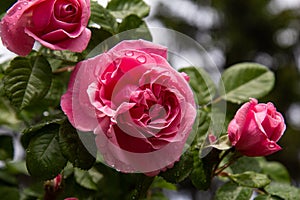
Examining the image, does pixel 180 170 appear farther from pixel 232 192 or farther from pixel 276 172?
pixel 276 172

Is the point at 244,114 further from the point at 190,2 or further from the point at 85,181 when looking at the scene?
the point at 190,2

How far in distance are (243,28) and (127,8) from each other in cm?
670

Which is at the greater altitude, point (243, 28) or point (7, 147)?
point (7, 147)

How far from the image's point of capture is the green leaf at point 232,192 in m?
0.64

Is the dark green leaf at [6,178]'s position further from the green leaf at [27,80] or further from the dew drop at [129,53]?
the dew drop at [129,53]

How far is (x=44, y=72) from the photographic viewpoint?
2.00 ft

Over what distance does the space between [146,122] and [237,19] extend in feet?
22.7

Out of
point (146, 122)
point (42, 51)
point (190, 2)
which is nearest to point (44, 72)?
point (42, 51)

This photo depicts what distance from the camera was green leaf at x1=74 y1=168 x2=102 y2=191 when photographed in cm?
71

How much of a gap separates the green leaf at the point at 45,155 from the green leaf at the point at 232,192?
0.20m

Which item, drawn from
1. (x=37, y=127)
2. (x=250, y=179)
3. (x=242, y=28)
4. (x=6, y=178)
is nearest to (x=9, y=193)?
(x=6, y=178)

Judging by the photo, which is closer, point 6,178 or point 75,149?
point 75,149

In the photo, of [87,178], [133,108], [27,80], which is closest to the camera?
[133,108]

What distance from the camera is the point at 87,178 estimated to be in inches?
28.1
